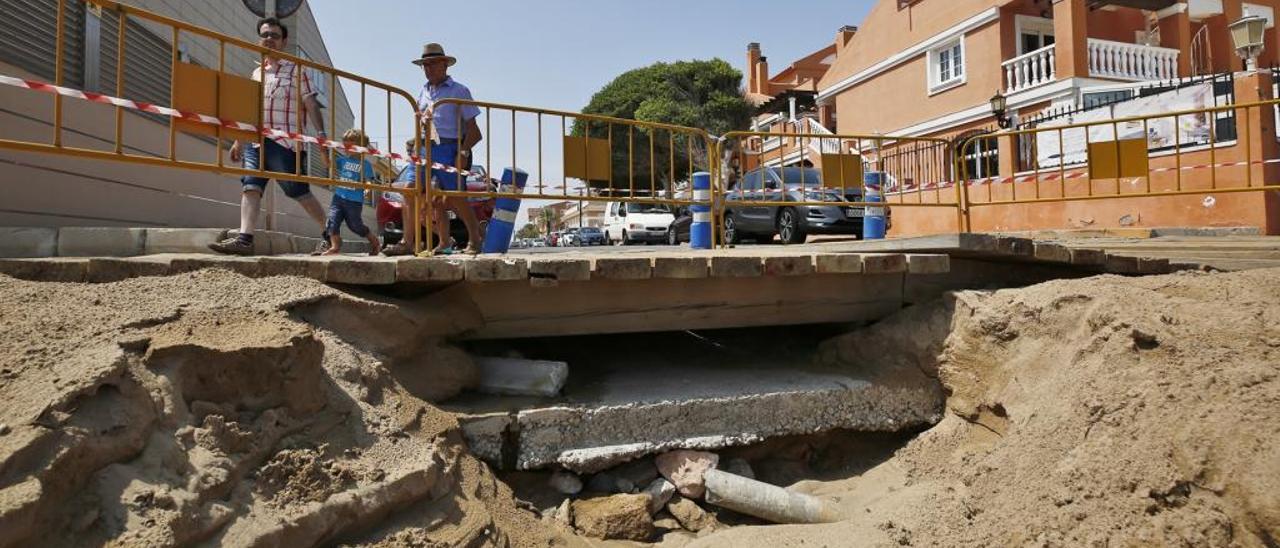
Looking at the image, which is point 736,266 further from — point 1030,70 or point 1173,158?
point 1030,70

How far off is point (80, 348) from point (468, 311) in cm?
198

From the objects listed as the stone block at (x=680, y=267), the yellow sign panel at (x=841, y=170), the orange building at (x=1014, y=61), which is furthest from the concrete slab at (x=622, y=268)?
the orange building at (x=1014, y=61)

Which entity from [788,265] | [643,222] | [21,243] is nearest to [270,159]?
[21,243]

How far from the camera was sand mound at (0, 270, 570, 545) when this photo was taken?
2.10 meters

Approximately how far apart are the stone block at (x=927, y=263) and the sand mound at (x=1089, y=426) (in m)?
0.25

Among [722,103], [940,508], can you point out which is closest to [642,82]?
[722,103]

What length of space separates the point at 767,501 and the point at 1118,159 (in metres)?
5.26

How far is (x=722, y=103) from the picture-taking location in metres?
33.5

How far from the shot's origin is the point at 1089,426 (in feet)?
10.6

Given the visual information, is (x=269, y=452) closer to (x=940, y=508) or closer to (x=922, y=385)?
(x=940, y=508)

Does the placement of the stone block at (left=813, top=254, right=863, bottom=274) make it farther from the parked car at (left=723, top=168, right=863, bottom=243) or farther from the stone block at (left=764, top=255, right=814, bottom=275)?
the parked car at (left=723, top=168, right=863, bottom=243)

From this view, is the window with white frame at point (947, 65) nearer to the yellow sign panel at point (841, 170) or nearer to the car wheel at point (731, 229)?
the car wheel at point (731, 229)

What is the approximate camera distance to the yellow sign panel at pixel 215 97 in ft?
12.7

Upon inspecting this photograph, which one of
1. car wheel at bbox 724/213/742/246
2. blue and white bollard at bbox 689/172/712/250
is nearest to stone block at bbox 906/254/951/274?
blue and white bollard at bbox 689/172/712/250
